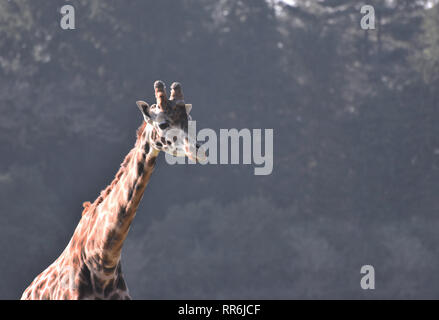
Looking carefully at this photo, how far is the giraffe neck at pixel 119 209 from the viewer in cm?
670

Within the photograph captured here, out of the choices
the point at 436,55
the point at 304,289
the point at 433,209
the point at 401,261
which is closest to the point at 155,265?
the point at 304,289

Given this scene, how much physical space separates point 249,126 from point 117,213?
1256 inches

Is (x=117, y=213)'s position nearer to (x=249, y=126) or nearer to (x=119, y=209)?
(x=119, y=209)

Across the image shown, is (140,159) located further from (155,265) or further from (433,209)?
(433,209)

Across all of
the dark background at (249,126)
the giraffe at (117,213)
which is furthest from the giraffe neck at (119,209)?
the dark background at (249,126)

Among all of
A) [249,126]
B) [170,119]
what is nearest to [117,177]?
[170,119]

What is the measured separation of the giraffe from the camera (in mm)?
6359

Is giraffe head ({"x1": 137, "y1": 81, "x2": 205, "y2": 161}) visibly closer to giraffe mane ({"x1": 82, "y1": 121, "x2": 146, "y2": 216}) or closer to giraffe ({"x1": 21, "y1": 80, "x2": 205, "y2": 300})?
giraffe ({"x1": 21, "y1": 80, "x2": 205, "y2": 300})

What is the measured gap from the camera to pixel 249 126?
127 feet

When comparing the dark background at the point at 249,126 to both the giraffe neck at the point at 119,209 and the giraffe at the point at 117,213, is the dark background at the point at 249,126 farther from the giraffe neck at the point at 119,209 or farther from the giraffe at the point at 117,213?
the giraffe neck at the point at 119,209

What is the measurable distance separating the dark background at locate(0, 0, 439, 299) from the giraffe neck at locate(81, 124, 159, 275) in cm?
2656

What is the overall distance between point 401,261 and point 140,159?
2968 cm

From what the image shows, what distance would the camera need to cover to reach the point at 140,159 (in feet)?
22.1
